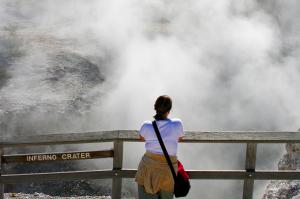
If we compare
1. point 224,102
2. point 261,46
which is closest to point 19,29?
point 224,102

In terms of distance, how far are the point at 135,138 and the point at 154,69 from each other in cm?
797

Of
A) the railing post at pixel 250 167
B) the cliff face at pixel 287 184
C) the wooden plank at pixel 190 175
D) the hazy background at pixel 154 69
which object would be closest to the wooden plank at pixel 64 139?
the wooden plank at pixel 190 175

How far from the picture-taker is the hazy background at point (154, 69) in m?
9.82

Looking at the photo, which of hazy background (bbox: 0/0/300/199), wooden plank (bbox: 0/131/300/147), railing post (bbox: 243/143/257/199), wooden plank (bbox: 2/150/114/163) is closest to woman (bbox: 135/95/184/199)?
wooden plank (bbox: 0/131/300/147)

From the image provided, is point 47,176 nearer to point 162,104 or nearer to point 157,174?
point 157,174

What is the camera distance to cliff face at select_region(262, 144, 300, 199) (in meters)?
5.55

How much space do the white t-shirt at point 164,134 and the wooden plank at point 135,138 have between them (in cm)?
Result: 58

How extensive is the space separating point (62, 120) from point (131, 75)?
2.25 metres

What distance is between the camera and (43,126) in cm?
927

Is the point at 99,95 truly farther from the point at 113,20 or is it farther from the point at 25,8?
the point at 25,8

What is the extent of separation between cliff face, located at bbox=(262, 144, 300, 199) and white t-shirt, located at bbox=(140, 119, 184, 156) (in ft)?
8.47

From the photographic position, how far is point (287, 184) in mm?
5797

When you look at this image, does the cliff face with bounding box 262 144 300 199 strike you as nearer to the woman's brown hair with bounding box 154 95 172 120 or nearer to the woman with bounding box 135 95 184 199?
the woman with bounding box 135 95 184 199

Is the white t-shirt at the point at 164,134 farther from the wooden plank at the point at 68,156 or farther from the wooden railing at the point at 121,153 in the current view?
the wooden plank at the point at 68,156
